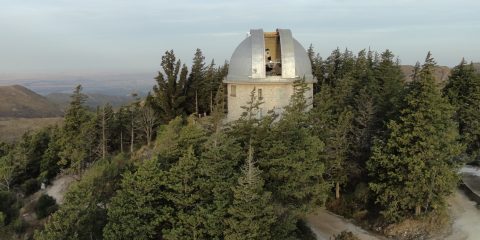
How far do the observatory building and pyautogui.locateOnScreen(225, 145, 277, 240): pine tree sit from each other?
36.3ft

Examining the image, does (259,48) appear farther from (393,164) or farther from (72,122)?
(72,122)

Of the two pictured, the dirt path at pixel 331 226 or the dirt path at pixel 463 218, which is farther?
the dirt path at pixel 331 226

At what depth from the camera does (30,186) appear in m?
31.6

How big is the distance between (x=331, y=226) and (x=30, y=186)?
22512mm

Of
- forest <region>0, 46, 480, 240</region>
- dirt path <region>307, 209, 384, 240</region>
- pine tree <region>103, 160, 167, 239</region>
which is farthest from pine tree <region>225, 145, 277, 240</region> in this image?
dirt path <region>307, 209, 384, 240</region>

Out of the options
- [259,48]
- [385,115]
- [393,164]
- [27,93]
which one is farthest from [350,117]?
[27,93]

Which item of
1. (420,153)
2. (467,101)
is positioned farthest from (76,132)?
(467,101)

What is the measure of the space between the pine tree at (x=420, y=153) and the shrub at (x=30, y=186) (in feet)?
80.9

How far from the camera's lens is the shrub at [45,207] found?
80.1ft

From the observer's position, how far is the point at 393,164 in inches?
822

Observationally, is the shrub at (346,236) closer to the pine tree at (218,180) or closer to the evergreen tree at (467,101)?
the pine tree at (218,180)

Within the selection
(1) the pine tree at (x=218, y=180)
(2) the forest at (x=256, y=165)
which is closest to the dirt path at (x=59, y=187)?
(2) the forest at (x=256, y=165)

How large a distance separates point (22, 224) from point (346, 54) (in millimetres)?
31395

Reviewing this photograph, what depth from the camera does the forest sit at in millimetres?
14508
